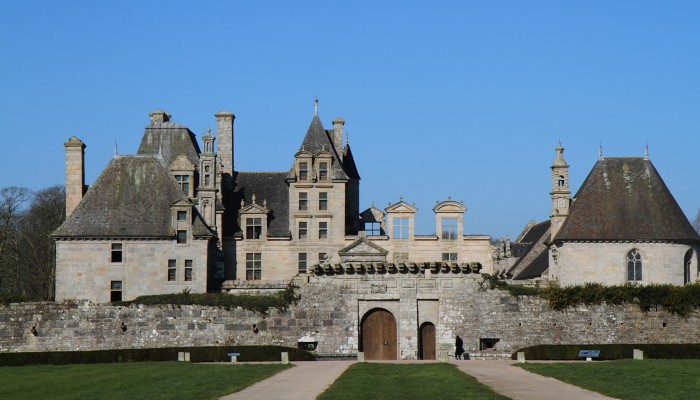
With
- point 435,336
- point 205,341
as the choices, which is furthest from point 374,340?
point 205,341

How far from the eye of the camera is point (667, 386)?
37.7 metres

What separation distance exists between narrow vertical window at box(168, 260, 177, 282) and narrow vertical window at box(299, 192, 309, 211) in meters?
9.15

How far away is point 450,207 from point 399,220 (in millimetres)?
2975

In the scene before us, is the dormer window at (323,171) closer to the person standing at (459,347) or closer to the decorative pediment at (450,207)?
the decorative pediment at (450,207)

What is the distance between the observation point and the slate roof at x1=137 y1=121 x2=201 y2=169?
7744 centimetres

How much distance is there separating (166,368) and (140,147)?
30.4m

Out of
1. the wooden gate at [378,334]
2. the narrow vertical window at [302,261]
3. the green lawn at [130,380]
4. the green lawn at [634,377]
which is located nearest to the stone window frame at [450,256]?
the narrow vertical window at [302,261]

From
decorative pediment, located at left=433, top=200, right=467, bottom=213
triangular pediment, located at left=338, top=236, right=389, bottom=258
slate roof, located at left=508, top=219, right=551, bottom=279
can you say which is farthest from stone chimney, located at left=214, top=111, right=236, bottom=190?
slate roof, located at left=508, top=219, right=551, bottom=279

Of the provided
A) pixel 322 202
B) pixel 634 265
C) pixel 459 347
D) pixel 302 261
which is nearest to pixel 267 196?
pixel 322 202

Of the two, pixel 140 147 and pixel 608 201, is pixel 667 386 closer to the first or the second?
pixel 608 201

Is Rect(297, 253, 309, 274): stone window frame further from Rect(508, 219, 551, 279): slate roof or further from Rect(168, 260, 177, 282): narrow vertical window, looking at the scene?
Rect(508, 219, 551, 279): slate roof

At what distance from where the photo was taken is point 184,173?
75.8 m

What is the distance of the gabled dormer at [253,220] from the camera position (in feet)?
249

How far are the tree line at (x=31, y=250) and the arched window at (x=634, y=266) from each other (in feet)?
120
